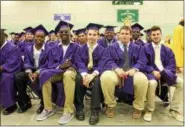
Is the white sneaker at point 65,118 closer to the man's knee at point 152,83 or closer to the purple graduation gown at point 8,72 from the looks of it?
the purple graduation gown at point 8,72

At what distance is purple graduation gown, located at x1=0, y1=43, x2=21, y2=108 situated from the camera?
4.09 metres

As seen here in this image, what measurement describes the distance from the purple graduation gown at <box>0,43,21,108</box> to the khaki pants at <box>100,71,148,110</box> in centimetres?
131

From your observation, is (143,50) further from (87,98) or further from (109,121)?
(87,98)

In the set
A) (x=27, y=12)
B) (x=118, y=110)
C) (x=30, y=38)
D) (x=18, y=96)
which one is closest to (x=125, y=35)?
(x=118, y=110)

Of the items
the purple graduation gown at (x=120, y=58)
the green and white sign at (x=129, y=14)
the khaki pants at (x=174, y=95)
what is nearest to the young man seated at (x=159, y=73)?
the khaki pants at (x=174, y=95)

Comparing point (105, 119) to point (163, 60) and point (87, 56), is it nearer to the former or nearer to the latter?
point (87, 56)

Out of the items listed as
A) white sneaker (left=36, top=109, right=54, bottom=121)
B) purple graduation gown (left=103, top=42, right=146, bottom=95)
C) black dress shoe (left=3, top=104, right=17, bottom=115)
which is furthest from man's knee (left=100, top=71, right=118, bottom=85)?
black dress shoe (left=3, top=104, right=17, bottom=115)

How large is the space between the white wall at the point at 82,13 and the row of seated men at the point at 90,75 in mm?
7514

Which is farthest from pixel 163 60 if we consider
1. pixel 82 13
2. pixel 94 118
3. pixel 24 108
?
pixel 82 13

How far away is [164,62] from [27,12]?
8.80 metres

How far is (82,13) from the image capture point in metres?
11.7

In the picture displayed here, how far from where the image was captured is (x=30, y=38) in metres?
6.41

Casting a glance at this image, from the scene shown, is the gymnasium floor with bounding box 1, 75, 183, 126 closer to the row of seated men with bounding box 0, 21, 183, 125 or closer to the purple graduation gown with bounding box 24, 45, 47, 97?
the row of seated men with bounding box 0, 21, 183, 125

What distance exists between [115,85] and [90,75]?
1.16 feet
